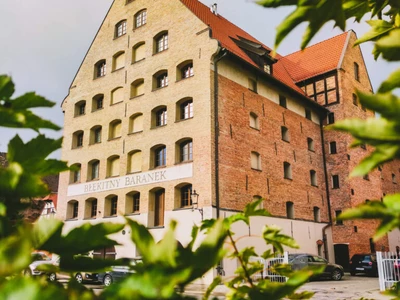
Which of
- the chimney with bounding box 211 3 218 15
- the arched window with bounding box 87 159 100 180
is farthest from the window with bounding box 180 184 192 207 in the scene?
the chimney with bounding box 211 3 218 15

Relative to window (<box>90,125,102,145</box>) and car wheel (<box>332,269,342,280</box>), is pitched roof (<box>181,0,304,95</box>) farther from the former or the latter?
car wheel (<box>332,269,342,280</box>)

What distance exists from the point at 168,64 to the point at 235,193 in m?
7.63

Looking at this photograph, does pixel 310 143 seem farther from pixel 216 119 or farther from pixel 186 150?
pixel 186 150

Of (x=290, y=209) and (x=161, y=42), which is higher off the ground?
(x=161, y=42)

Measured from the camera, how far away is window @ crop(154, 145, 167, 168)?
19.2 metres

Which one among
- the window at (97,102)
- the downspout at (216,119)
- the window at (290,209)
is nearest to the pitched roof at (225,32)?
the downspout at (216,119)

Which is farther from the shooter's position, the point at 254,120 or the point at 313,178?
the point at 313,178

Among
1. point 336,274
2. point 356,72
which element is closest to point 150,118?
point 336,274

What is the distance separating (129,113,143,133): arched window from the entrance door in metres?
13.6

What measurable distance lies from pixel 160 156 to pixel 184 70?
15.2 feet

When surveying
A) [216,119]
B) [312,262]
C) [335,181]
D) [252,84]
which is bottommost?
[312,262]

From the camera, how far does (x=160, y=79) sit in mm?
21078

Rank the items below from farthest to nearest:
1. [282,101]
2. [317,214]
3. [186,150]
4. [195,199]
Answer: [317,214], [282,101], [186,150], [195,199]

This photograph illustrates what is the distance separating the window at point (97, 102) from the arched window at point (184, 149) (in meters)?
7.24
